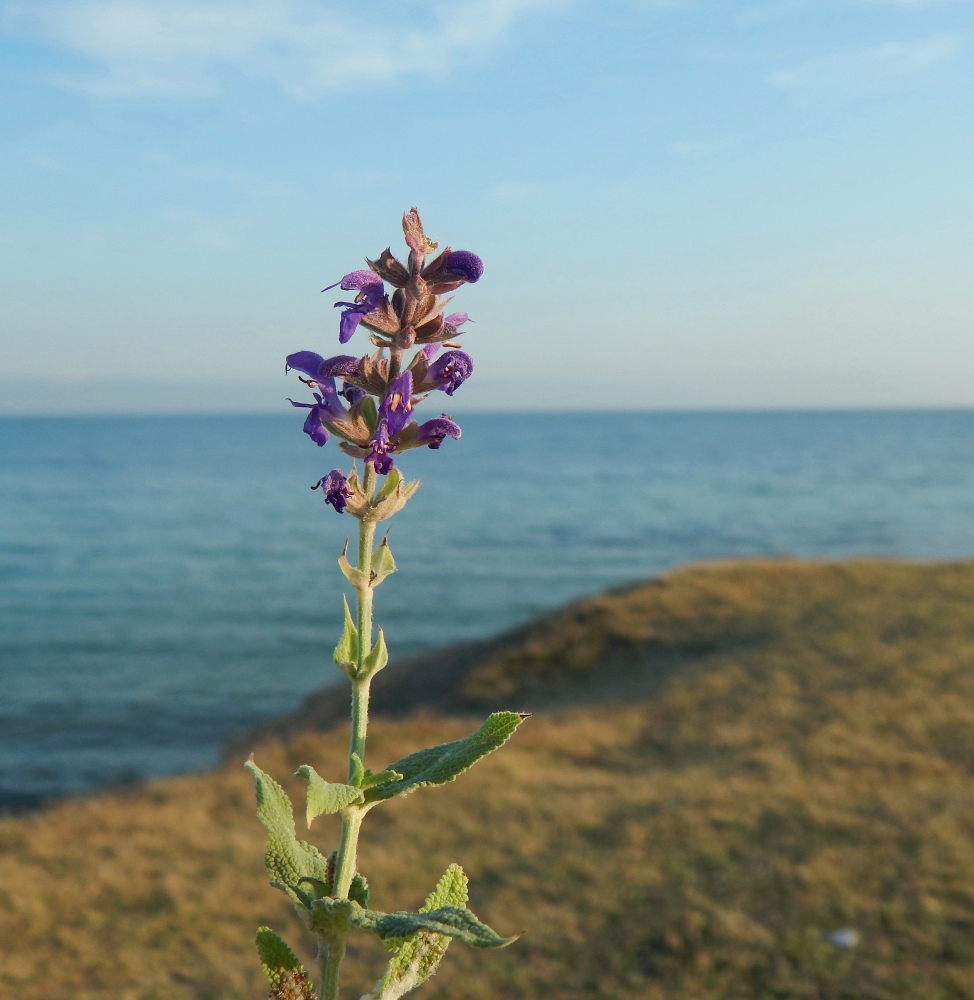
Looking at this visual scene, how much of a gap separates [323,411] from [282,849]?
54 centimetres

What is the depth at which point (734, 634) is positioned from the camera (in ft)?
78.0

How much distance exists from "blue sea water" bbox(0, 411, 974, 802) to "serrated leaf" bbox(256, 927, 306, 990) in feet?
2.14

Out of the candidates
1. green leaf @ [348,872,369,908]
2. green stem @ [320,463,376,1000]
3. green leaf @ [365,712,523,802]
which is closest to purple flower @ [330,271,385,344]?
green stem @ [320,463,376,1000]

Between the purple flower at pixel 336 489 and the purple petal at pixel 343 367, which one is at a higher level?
the purple petal at pixel 343 367

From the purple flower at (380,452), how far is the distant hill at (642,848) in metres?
8.85

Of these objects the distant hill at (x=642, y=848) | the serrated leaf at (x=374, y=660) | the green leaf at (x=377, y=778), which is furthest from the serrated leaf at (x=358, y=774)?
the distant hill at (x=642, y=848)

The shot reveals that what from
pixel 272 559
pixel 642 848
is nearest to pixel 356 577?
pixel 642 848

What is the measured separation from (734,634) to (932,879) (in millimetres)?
13899

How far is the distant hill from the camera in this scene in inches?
360

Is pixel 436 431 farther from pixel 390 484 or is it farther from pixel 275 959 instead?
pixel 275 959

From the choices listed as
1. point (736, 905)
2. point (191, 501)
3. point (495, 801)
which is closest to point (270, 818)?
point (736, 905)

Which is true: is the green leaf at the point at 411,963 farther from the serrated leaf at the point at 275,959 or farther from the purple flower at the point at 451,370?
the purple flower at the point at 451,370

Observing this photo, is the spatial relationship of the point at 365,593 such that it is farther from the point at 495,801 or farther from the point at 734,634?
the point at 734,634

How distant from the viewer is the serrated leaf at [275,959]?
38.8 inches
